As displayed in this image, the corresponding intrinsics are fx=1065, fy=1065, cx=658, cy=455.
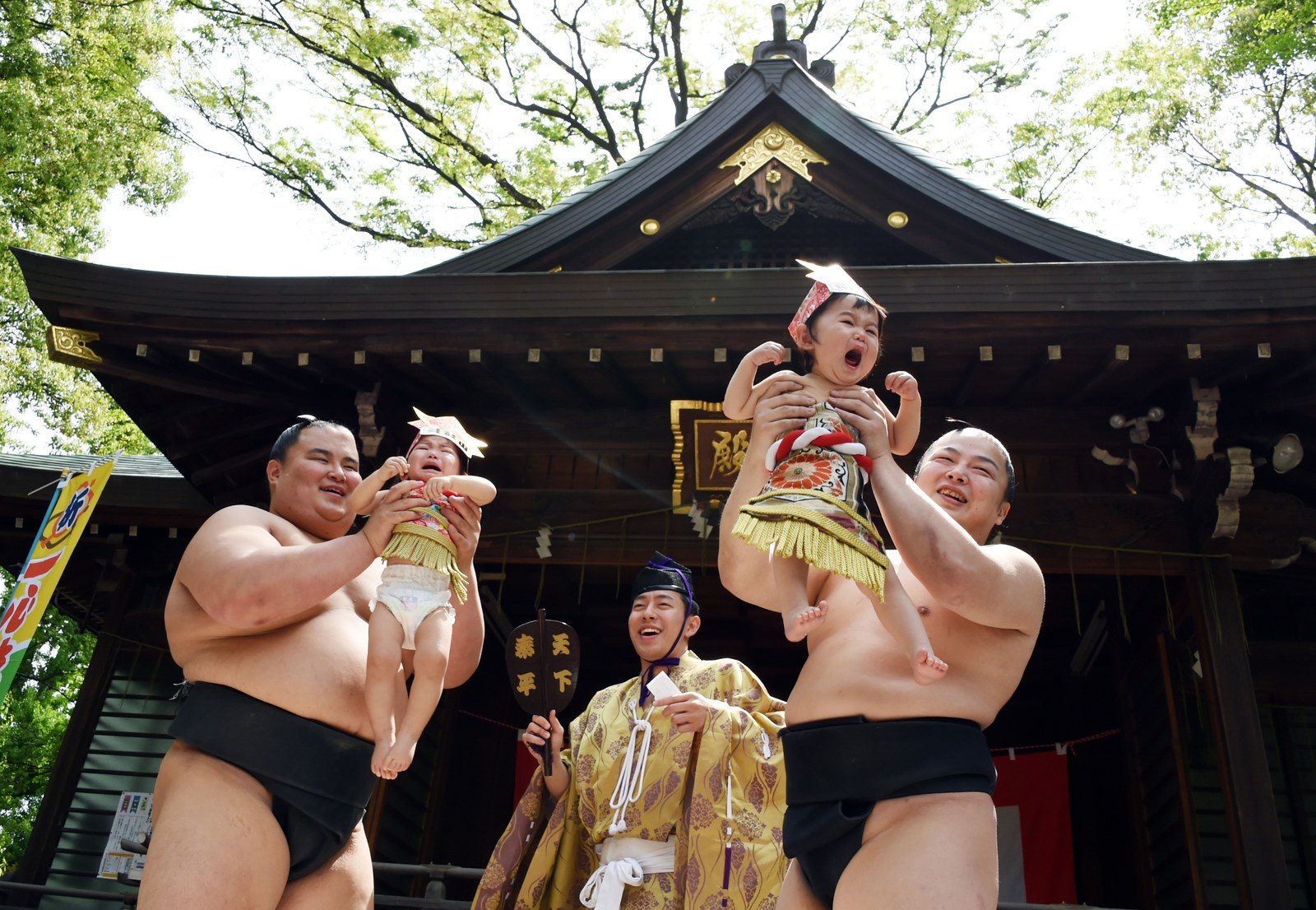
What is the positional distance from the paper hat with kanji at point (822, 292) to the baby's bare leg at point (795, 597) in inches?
19.5

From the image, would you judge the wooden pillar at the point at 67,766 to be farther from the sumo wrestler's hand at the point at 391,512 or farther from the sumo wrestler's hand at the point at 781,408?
the sumo wrestler's hand at the point at 781,408

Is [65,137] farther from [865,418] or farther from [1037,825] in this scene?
[865,418]

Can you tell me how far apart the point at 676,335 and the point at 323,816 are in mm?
3141

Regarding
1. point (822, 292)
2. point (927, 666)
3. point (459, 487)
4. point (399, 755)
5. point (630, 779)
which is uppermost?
point (822, 292)

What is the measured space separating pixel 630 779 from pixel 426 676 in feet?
3.88

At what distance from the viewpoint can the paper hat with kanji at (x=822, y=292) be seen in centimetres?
219

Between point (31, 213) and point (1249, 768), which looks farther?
point (31, 213)

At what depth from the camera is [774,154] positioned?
6277 millimetres

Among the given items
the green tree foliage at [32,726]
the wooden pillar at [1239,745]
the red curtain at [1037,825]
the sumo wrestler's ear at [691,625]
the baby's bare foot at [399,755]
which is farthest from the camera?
the green tree foliage at [32,726]

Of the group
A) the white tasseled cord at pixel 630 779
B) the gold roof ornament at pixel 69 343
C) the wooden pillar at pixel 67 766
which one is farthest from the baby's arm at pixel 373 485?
the wooden pillar at pixel 67 766

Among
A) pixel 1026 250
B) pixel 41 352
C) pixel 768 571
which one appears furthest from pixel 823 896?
A: pixel 41 352

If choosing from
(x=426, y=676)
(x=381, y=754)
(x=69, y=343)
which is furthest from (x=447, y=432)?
(x=69, y=343)

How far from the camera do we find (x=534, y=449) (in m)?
5.90

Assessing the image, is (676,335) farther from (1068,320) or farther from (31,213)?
(31,213)
